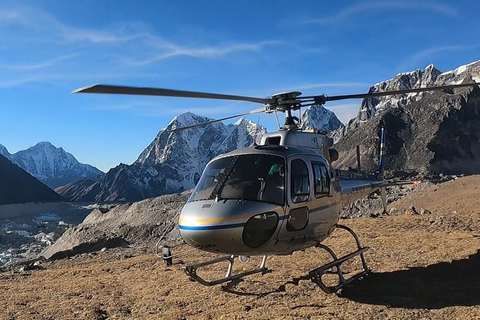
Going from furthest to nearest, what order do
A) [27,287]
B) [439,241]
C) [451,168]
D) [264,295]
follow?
1. [451,168]
2. [439,241]
3. [27,287]
4. [264,295]

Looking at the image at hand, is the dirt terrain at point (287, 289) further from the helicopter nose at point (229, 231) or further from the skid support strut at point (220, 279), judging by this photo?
the helicopter nose at point (229, 231)

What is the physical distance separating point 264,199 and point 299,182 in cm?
88

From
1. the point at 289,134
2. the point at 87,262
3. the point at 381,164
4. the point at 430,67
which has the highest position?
the point at 430,67

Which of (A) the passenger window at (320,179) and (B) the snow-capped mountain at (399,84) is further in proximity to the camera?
(B) the snow-capped mountain at (399,84)

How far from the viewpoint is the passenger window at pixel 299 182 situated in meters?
7.61

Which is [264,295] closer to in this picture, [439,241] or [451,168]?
[439,241]

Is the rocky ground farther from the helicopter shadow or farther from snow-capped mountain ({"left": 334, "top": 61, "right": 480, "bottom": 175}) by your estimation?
snow-capped mountain ({"left": 334, "top": 61, "right": 480, "bottom": 175})

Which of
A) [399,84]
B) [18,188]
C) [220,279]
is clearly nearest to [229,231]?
[220,279]

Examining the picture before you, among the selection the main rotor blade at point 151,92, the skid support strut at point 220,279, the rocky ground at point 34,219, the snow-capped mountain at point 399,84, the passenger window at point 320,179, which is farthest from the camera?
the snow-capped mountain at point 399,84

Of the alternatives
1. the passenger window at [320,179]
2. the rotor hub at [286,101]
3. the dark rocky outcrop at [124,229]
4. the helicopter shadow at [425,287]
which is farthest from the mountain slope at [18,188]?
the helicopter shadow at [425,287]

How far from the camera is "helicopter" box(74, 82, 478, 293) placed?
682cm

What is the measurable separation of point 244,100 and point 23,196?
134 meters

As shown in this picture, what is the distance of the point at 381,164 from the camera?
12391mm

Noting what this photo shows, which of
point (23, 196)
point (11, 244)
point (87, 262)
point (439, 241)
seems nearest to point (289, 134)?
point (439, 241)
